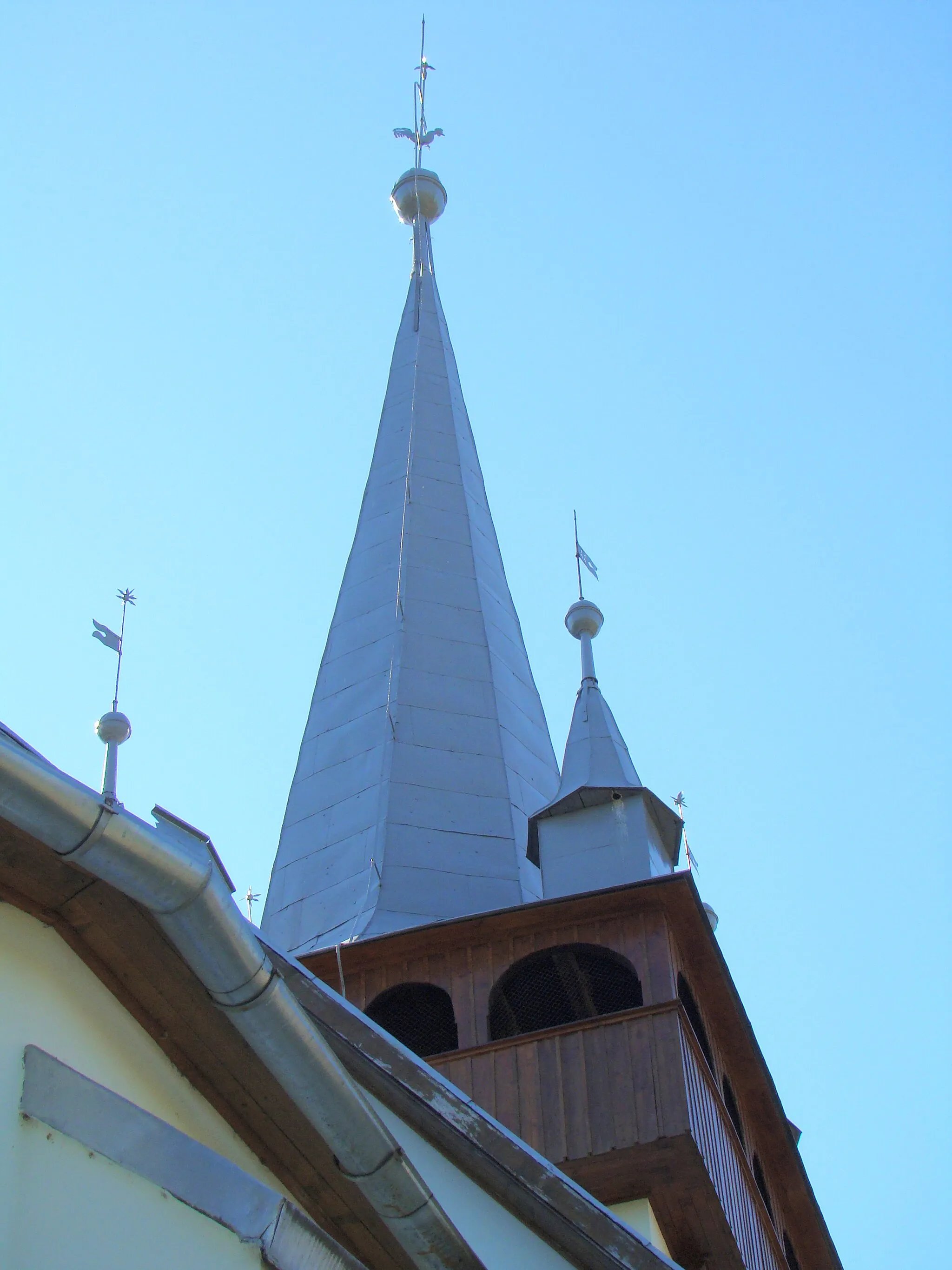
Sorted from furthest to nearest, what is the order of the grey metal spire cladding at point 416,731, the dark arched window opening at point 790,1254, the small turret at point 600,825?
the grey metal spire cladding at point 416,731, the dark arched window opening at point 790,1254, the small turret at point 600,825

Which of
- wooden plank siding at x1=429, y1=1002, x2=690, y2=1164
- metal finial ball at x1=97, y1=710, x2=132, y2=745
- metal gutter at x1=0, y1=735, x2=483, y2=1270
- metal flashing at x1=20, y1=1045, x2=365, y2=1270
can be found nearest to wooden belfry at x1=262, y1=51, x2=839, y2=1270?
wooden plank siding at x1=429, y1=1002, x2=690, y2=1164

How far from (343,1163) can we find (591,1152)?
630 centimetres

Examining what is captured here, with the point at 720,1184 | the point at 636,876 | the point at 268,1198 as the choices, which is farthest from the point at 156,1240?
the point at 636,876

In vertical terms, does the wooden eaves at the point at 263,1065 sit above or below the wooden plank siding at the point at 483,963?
below

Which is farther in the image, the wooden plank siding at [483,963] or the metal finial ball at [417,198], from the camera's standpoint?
the metal finial ball at [417,198]

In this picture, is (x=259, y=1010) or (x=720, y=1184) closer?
(x=259, y=1010)

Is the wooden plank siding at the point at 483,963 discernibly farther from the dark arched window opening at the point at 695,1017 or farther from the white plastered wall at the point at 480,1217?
the white plastered wall at the point at 480,1217

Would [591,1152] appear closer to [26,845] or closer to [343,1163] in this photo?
[343,1163]

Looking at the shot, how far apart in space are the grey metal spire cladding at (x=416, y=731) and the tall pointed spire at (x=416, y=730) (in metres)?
0.02

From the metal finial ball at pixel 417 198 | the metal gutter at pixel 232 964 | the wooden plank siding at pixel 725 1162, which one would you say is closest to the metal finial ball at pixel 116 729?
the wooden plank siding at pixel 725 1162

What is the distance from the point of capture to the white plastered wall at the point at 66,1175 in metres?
7.42

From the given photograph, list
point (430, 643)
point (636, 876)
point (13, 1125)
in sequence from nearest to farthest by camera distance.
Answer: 1. point (13, 1125)
2. point (636, 876)
3. point (430, 643)

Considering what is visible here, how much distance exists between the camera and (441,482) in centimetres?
2497

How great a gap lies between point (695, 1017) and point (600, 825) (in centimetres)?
214
